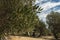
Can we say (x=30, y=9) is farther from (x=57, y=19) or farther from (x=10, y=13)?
(x=57, y=19)

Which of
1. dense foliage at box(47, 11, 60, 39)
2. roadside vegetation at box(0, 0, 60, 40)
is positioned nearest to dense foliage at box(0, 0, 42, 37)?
roadside vegetation at box(0, 0, 60, 40)

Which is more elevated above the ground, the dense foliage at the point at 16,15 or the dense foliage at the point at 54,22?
the dense foliage at the point at 16,15

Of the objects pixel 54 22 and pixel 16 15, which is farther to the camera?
pixel 54 22

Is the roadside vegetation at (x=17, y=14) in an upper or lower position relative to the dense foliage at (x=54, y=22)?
upper

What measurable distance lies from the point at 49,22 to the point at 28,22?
1768 inches

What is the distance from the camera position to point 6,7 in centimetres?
1530

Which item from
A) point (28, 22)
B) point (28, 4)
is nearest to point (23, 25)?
point (28, 22)

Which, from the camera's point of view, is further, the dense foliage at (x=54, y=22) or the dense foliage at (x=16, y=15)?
the dense foliage at (x=54, y=22)

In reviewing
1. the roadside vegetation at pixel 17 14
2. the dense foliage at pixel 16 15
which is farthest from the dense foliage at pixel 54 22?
the dense foliage at pixel 16 15

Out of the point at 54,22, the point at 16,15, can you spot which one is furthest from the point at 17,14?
the point at 54,22

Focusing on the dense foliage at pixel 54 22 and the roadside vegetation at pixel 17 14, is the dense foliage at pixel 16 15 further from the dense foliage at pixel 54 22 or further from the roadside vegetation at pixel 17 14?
the dense foliage at pixel 54 22

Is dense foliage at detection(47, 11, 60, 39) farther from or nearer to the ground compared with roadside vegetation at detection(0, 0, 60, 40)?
nearer to the ground

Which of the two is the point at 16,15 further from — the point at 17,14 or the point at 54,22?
the point at 54,22

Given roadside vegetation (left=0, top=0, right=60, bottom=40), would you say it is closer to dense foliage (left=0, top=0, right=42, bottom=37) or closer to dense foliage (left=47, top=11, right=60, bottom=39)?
dense foliage (left=0, top=0, right=42, bottom=37)
